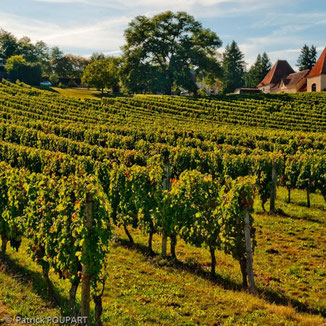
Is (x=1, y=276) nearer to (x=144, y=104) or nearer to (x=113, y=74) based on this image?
(x=144, y=104)

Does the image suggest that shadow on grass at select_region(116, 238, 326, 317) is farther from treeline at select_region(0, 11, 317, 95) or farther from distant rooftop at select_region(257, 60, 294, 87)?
distant rooftop at select_region(257, 60, 294, 87)

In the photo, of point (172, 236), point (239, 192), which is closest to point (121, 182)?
point (172, 236)

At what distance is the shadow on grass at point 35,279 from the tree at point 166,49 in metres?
56.9

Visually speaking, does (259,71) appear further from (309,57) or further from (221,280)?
(221,280)

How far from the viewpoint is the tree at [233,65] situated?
91250 mm

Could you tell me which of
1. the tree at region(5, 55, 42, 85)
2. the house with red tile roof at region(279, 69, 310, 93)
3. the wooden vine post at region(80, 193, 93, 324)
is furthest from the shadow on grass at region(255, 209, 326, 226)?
the tree at region(5, 55, 42, 85)

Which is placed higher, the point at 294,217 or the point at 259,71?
the point at 259,71

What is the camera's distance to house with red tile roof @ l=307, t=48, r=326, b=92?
204 ft

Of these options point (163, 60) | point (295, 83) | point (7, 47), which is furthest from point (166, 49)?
point (7, 47)

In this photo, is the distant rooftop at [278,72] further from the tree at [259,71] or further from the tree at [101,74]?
the tree at [101,74]

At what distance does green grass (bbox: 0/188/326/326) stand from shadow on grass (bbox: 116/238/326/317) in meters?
0.02

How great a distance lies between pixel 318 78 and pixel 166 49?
27698mm

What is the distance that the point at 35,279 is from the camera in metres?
8.60

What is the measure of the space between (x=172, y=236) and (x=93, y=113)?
4175cm
